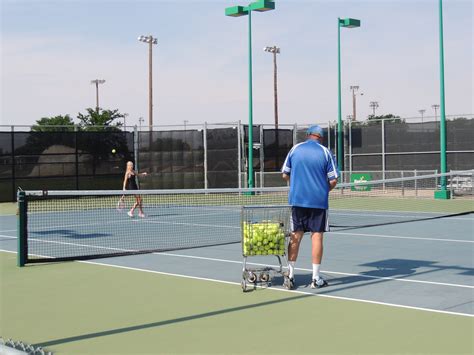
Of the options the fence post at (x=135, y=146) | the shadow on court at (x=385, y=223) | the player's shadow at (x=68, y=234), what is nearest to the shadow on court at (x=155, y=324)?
the player's shadow at (x=68, y=234)

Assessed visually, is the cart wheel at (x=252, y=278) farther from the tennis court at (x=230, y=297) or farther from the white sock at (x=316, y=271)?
the white sock at (x=316, y=271)

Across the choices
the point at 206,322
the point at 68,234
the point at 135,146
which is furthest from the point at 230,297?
the point at 135,146

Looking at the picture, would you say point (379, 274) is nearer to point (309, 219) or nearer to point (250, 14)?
point (309, 219)

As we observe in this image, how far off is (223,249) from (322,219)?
370cm

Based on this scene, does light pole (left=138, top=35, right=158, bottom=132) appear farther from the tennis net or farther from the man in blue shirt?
the man in blue shirt

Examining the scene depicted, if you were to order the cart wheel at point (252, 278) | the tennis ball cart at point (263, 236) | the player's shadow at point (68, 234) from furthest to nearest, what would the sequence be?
the player's shadow at point (68, 234) → the cart wheel at point (252, 278) → the tennis ball cart at point (263, 236)

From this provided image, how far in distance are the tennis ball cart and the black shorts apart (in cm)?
15

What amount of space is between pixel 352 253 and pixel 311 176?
3.21m

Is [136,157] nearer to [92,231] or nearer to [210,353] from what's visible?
[92,231]

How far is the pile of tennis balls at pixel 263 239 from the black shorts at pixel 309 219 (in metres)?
0.20

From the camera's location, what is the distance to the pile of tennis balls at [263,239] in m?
7.33

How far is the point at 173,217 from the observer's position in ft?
56.3

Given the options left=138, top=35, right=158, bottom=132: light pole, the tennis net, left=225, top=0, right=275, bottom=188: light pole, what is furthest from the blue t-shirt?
left=138, top=35, right=158, bottom=132: light pole

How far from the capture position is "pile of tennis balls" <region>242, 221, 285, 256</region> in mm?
7332
